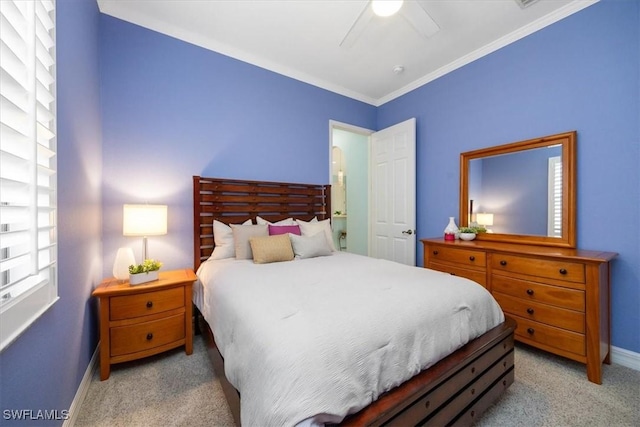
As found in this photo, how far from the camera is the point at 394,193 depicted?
3.62 m

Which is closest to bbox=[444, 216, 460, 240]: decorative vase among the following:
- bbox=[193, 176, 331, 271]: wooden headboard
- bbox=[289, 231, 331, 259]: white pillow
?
bbox=[289, 231, 331, 259]: white pillow

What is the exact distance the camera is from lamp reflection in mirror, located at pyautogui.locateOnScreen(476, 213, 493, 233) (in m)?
2.74

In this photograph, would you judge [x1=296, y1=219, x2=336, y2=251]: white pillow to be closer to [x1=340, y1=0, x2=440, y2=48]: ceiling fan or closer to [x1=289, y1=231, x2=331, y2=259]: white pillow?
[x1=289, y1=231, x2=331, y2=259]: white pillow

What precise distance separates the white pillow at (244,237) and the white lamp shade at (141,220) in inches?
25.4

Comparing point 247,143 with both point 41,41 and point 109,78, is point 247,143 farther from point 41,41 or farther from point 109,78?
point 41,41

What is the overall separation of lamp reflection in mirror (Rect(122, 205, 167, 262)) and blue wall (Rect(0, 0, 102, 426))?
227 millimetres

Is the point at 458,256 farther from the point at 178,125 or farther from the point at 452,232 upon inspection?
A: the point at 178,125

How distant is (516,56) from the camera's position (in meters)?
2.53

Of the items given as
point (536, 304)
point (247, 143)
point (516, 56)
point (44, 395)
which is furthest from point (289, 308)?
point (516, 56)

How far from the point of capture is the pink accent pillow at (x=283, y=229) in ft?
8.63

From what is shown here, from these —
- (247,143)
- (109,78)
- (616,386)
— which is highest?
(109,78)

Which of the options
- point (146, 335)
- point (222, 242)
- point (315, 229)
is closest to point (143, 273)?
point (146, 335)

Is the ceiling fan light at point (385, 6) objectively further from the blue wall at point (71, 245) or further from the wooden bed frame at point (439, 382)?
the wooden bed frame at point (439, 382)

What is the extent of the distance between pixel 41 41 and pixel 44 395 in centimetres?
153
